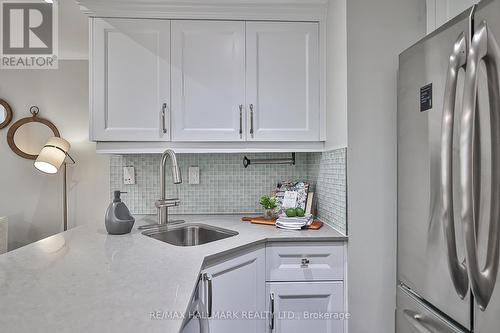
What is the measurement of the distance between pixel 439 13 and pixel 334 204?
1078 millimetres

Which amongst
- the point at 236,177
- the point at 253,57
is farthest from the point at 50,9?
the point at 236,177

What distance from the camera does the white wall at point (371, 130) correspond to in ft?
5.26

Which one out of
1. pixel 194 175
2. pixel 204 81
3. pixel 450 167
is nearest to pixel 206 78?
pixel 204 81

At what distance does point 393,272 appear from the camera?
5.21 feet

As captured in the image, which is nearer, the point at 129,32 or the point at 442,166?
the point at 442,166

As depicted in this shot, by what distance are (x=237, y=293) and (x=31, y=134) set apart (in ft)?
6.69

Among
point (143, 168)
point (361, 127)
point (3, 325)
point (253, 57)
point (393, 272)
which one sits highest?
point (253, 57)

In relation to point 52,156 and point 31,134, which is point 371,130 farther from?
point 31,134

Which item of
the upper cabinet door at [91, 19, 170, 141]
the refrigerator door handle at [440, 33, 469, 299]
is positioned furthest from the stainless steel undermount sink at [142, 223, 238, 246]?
the refrigerator door handle at [440, 33, 469, 299]

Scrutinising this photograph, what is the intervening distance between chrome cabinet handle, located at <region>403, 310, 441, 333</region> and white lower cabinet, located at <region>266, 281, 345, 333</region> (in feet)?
1.24

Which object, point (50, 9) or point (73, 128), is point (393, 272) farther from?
point (50, 9)

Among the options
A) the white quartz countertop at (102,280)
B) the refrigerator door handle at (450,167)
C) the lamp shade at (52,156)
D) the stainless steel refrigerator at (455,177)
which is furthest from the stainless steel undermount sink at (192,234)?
the refrigerator door handle at (450,167)

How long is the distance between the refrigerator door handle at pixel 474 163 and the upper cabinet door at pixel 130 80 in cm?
154

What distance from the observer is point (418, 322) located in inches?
49.3
